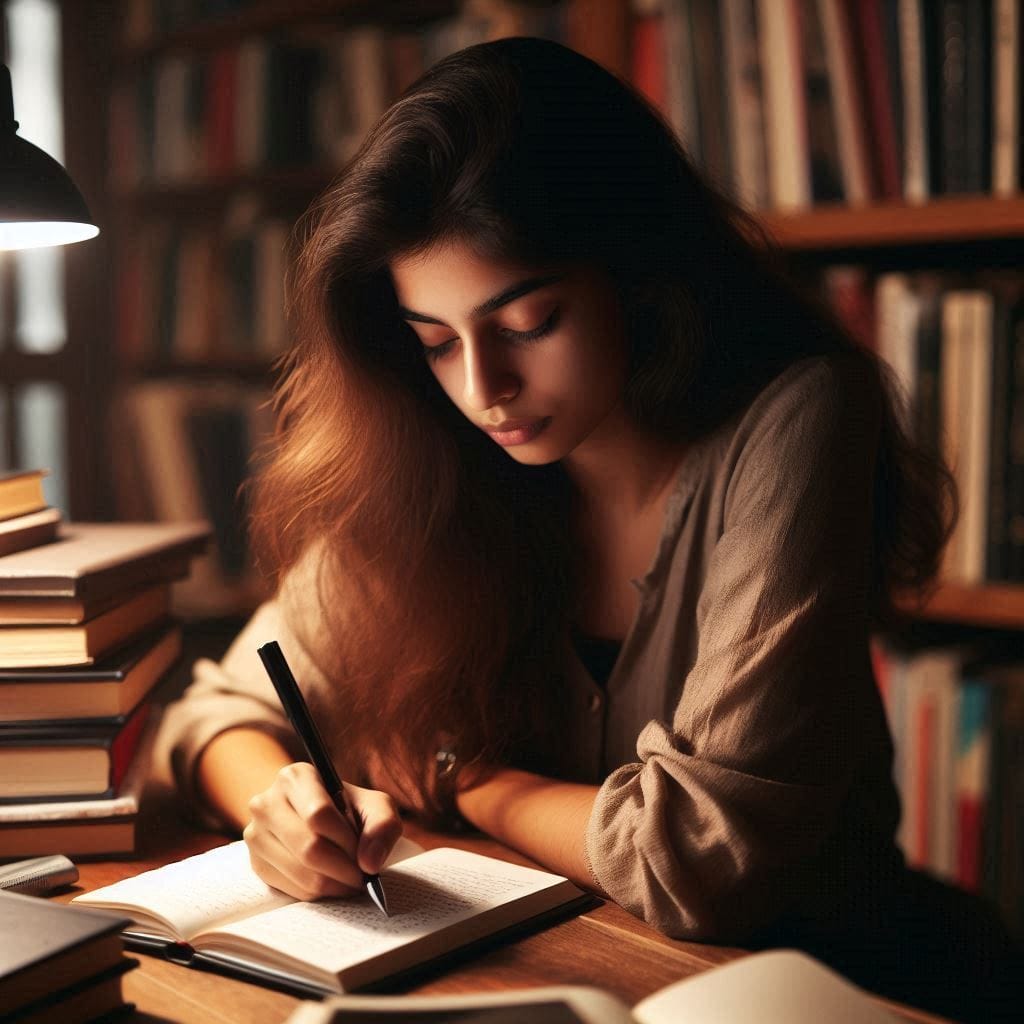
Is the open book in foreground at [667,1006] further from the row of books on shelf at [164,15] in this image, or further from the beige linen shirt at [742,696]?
the row of books on shelf at [164,15]

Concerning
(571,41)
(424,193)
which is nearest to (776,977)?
(424,193)

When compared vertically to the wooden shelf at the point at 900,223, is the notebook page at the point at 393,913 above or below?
below

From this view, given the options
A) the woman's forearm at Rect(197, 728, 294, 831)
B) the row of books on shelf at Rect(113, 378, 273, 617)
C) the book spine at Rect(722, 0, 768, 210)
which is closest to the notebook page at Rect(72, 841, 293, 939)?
the woman's forearm at Rect(197, 728, 294, 831)

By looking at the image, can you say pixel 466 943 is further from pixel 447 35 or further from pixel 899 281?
pixel 447 35

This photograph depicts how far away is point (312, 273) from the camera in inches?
42.4

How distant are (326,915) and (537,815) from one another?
9.1 inches

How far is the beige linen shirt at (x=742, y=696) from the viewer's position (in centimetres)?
85

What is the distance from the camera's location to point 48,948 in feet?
2.08

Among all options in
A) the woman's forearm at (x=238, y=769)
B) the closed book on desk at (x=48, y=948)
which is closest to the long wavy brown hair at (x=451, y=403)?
the woman's forearm at (x=238, y=769)

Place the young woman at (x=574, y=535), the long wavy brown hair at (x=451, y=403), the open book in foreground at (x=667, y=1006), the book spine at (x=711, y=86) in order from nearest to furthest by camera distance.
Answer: the open book in foreground at (x=667, y=1006), the young woman at (x=574, y=535), the long wavy brown hair at (x=451, y=403), the book spine at (x=711, y=86)

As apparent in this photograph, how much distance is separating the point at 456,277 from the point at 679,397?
10.1 inches

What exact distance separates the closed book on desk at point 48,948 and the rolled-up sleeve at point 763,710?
0.35 m

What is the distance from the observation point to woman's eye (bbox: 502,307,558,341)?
1.01 metres

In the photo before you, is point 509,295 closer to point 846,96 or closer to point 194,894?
point 194,894
